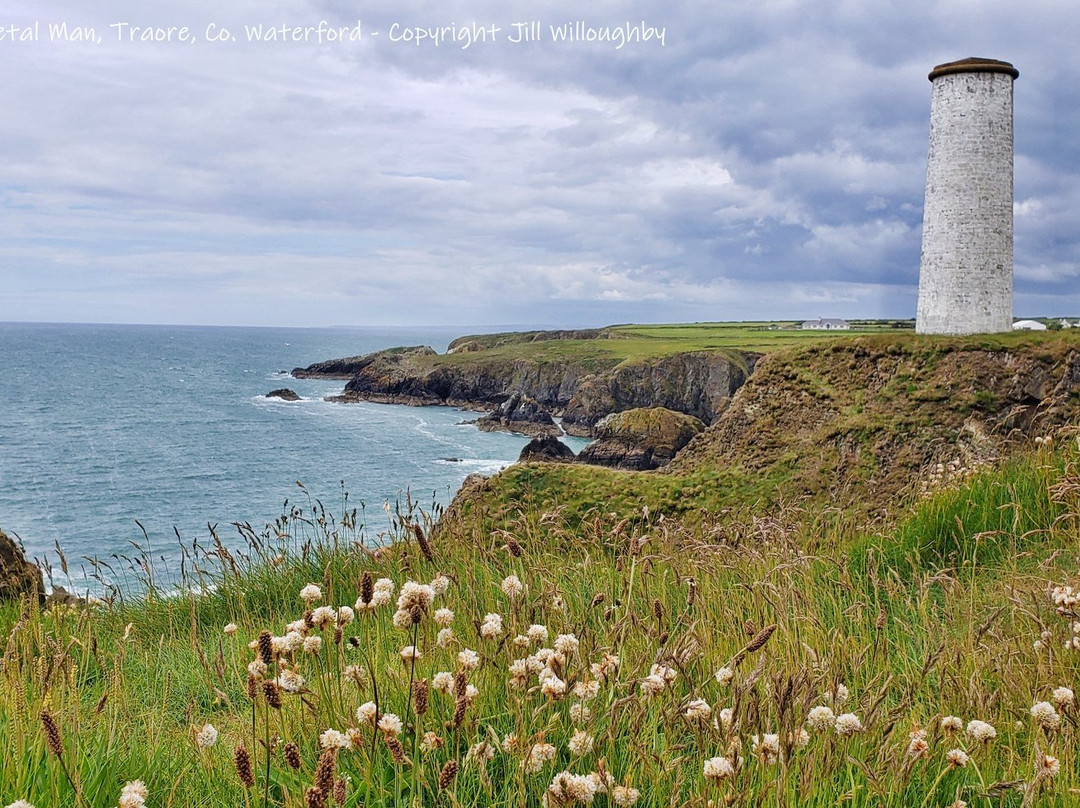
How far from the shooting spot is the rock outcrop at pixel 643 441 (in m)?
56.6

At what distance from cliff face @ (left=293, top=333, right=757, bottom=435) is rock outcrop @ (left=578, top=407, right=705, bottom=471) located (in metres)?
35.5

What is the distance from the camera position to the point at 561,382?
397 feet

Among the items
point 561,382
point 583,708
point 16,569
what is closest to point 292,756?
point 583,708

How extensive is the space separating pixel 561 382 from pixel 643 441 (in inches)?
2507

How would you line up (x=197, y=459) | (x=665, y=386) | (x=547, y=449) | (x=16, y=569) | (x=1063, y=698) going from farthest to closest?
(x=665, y=386)
(x=197, y=459)
(x=547, y=449)
(x=16, y=569)
(x=1063, y=698)

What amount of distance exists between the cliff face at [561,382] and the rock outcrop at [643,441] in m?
35.5

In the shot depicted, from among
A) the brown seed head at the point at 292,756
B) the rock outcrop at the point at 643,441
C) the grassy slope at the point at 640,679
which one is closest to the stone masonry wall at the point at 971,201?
the grassy slope at the point at 640,679

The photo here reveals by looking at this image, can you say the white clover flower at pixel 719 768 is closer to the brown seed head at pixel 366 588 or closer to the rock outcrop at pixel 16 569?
the brown seed head at pixel 366 588

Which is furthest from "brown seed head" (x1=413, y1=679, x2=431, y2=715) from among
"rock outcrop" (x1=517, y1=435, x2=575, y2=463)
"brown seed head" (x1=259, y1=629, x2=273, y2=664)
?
"rock outcrop" (x1=517, y1=435, x2=575, y2=463)

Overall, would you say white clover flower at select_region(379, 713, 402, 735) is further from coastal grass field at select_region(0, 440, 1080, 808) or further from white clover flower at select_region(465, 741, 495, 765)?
white clover flower at select_region(465, 741, 495, 765)

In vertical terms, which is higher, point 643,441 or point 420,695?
point 420,695

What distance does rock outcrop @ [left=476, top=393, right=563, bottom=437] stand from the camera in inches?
3711

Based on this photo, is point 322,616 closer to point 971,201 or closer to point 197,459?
point 971,201

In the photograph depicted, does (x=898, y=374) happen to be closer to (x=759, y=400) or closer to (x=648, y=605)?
(x=759, y=400)
